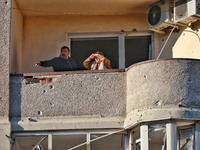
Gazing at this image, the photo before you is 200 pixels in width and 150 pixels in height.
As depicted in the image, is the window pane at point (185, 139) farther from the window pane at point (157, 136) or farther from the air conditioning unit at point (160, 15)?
the air conditioning unit at point (160, 15)

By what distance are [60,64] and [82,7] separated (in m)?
2.07

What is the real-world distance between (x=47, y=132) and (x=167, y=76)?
2.92m

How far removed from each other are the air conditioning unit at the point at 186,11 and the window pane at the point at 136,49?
1661mm

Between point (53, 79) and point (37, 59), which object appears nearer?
point (53, 79)

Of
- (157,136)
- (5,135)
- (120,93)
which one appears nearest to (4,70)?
(5,135)

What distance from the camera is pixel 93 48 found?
75.3 ft

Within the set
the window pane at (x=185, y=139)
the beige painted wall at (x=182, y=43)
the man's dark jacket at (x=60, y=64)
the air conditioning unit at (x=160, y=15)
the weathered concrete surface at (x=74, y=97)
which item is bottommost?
the window pane at (x=185, y=139)

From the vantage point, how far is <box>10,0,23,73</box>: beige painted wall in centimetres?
2078

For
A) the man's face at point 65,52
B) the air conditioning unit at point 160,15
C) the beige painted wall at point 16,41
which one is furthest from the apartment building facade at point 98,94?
the man's face at point 65,52

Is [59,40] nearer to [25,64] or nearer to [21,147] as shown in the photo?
[25,64]

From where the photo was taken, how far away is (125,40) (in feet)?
75.1

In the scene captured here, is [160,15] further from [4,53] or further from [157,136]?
[4,53]

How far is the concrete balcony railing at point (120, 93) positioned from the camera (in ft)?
61.8

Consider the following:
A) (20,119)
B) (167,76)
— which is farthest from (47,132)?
(167,76)
